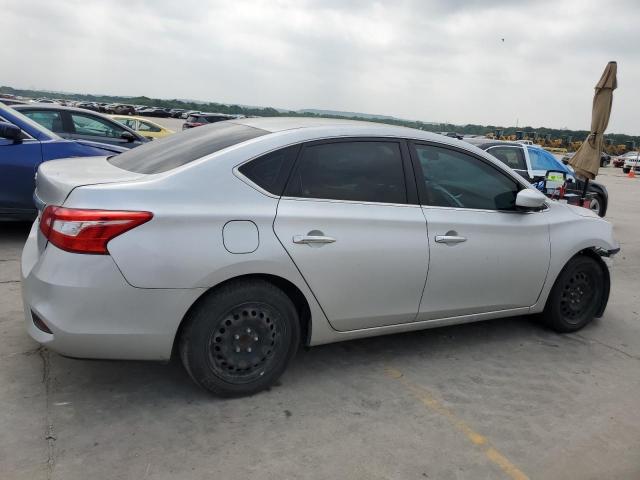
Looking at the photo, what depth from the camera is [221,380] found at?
309 cm

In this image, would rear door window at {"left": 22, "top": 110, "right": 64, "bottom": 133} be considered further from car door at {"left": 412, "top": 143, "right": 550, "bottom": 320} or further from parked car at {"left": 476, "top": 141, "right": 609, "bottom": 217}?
parked car at {"left": 476, "top": 141, "right": 609, "bottom": 217}

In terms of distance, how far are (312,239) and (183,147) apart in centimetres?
106

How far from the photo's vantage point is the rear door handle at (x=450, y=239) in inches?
144

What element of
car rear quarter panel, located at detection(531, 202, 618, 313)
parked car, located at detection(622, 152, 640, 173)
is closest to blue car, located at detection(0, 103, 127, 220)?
car rear quarter panel, located at detection(531, 202, 618, 313)

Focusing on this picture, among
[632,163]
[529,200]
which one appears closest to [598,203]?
[529,200]

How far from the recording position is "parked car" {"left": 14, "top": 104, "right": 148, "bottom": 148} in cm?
855

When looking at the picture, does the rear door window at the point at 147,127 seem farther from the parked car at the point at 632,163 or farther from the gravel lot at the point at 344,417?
the parked car at the point at 632,163

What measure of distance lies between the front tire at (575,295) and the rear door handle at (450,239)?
1.25 metres

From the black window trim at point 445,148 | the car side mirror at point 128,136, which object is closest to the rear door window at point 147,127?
the car side mirror at point 128,136

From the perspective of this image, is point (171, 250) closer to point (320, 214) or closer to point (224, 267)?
point (224, 267)

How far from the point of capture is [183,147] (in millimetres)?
3484

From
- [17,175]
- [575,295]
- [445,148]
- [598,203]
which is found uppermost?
[445,148]

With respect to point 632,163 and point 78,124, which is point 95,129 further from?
point 632,163

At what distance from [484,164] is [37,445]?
3.33 meters
